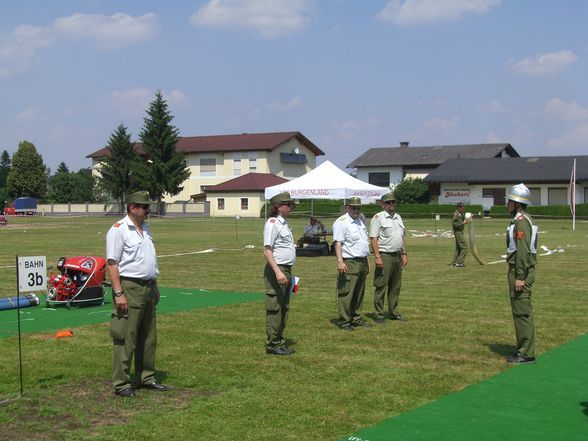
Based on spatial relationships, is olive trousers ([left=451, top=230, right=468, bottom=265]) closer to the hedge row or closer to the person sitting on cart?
the person sitting on cart

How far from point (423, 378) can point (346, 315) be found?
2.72m

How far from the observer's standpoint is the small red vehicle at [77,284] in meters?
12.4

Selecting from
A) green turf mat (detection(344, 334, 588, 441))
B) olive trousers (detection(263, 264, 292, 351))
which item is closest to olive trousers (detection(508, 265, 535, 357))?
green turf mat (detection(344, 334, 588, 441))

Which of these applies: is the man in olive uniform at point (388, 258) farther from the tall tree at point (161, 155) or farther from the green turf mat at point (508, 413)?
the tall tree at point (161, 155)

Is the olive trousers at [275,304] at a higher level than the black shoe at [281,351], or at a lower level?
higher

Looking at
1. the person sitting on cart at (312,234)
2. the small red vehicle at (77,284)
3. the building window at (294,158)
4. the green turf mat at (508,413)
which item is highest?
the building window at (294,158)

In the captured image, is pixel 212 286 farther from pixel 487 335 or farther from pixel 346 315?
pixel 487 335

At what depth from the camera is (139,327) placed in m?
7.12

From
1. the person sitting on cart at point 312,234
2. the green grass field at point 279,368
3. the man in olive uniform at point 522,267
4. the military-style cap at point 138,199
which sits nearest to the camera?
the green grass field at point 279,368

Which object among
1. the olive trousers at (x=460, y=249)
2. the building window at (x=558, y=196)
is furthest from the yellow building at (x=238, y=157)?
the olive trousers at (x=460, y=249)

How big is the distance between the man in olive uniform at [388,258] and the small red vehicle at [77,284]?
4.68 meters

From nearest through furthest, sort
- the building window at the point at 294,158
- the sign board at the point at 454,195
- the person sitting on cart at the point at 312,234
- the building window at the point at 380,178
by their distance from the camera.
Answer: the person sitting on cart at the point at 312,234 < the sign board at the point at 454,195 < the building window at the point at 294,158 < the building window at the point at 380,178

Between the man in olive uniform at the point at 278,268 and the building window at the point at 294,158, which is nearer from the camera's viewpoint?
the man in olive uniform at the point at 278,268

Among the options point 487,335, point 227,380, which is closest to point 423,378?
point 227,380
